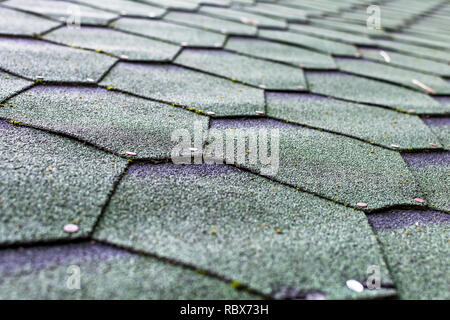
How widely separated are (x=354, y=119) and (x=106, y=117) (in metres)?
0.95

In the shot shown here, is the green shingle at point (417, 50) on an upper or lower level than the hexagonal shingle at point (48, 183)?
upper

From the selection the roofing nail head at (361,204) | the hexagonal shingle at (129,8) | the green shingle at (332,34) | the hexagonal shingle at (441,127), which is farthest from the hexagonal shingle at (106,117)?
the green shingle at (332,34)

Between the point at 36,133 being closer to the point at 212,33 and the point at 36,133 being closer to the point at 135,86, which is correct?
the point at 135,86

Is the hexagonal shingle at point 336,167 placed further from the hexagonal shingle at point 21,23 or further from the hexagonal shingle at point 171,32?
the hexagonal shingle at point 21,23

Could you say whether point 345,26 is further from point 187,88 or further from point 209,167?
point 209,167

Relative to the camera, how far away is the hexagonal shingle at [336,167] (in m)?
1.07

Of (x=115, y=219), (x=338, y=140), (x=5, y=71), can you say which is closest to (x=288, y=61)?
(x=338, y=140)

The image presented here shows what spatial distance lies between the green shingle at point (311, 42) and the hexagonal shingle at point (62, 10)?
973 mm

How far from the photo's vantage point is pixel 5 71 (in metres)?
1.42

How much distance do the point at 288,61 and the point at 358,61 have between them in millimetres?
484

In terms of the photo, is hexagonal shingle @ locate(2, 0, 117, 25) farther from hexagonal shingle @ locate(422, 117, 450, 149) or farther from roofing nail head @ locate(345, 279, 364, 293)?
roofing nail head @ locate(345, 279, 364, 293)

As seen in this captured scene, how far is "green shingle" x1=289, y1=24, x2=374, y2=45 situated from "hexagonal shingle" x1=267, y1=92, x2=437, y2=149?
112cm

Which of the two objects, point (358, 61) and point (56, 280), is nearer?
point (56, 280)
